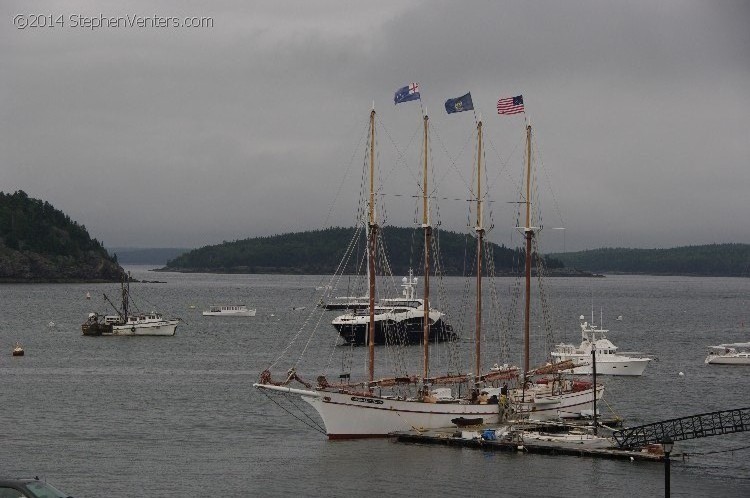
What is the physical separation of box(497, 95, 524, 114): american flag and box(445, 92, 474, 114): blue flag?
10.1ft

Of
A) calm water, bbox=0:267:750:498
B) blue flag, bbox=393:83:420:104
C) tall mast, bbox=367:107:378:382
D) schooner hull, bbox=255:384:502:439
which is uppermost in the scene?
blue flag, bbox=393:83:420:104

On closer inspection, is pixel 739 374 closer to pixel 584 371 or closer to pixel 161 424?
pixel 584 371

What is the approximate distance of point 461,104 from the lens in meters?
71.1

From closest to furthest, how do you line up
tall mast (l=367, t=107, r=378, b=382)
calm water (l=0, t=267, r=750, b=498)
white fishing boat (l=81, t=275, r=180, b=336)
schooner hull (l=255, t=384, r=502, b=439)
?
calm water (l=0, t=267, r=750, b=498) → schooner hull (l=255, t=384, r=502, b=439) → tall mast (l=367, t=107, r=378, b=382) → white fishing boat (l=81, t=275, r=180, b=336)

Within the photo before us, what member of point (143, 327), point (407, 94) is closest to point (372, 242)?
point (407, 94)

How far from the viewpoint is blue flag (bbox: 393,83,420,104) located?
2625 inches

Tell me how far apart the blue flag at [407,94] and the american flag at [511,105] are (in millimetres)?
8404

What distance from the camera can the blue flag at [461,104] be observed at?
70.9m

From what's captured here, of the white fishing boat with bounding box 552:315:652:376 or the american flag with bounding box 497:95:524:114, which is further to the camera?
the white fishing boat with bounding box 552:315:652:376

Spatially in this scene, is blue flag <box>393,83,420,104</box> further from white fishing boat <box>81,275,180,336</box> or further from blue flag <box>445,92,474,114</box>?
white fishing boat <box>81,275,180,336</box>

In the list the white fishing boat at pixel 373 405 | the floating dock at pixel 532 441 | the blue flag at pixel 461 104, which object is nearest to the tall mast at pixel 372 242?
the white fishing boat at pixel 373 405

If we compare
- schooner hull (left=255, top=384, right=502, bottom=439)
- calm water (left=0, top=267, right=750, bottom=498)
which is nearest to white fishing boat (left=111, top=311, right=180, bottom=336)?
calm water (left=0, top=267, right=750, bottom=498)

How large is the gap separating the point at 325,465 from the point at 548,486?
10.8 m

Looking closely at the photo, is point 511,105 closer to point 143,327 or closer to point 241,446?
point 241,446
